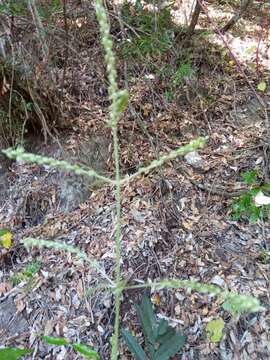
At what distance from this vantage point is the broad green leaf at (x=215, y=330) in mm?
1886

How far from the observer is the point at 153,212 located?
236 cm

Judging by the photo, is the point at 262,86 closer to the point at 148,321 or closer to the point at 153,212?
the point at 153,212

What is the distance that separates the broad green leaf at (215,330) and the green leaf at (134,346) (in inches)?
13.5

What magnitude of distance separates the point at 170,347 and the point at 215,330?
255mm

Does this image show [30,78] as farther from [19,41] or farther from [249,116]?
[249,116]

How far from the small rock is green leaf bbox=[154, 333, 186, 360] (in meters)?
1.14

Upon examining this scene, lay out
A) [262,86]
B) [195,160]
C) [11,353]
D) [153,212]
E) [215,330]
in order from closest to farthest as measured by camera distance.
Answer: [11,353] < [215,330] < [153,212] < [195,160] < [262,86]

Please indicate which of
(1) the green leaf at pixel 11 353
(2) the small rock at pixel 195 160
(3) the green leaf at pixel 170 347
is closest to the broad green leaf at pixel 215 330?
(3) the green leaf at pixel 170 347

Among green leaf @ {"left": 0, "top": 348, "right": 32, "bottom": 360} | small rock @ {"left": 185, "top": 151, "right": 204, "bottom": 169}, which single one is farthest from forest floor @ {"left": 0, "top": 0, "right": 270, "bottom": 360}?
green leaf @ {"left": 0, "top": 348, "right": 32, "bottom": 360}

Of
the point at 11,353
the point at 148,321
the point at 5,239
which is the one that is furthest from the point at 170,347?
the point at 5,239

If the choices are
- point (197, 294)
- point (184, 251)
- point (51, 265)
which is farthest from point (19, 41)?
point (197, 294)

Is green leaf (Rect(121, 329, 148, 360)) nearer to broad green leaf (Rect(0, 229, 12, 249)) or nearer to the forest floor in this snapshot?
the forest floor

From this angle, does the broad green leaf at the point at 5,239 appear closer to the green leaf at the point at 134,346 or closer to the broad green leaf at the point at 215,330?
the green leaf at the point at 134,346

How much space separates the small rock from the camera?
8.56 ft
